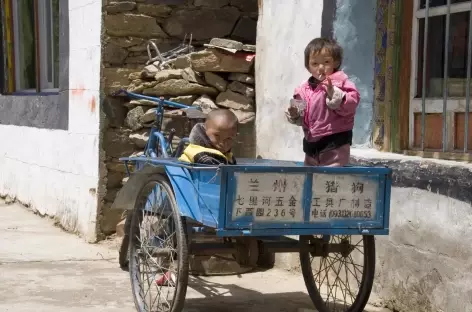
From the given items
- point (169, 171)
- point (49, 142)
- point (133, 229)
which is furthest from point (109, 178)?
point (169, 171)

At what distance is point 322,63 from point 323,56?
0.13 ft

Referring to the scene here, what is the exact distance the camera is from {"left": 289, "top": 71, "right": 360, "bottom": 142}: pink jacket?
443 centimetres

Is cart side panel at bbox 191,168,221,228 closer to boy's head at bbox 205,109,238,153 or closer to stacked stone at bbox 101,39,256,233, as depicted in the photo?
boy's head at bbox 205,109,238,153

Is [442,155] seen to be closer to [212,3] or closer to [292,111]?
[292,111]

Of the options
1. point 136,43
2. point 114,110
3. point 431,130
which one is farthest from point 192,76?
point 431,130

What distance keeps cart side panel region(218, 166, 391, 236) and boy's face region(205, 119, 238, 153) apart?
0.66 metres

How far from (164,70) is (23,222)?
288cm

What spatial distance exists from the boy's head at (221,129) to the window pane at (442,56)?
1.48 metres

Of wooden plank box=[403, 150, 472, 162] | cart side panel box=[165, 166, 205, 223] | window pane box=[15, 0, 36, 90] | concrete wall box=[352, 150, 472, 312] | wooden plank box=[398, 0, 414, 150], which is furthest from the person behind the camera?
window pane box=[15, 0, 36, 90]

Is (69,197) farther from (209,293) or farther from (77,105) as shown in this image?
(209,293)

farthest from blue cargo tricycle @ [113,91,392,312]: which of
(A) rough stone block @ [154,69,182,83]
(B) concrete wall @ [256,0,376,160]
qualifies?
(A) rough stone block @ [154,69,182,83]

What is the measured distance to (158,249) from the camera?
461cm

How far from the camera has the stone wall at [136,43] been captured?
7246 millimetres

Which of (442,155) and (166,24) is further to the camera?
(166,24)
